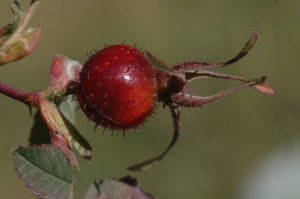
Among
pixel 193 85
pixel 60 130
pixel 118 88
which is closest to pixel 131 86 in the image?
pixel 118 88

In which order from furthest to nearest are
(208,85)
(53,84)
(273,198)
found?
(208,85), (273,198), (53,84)

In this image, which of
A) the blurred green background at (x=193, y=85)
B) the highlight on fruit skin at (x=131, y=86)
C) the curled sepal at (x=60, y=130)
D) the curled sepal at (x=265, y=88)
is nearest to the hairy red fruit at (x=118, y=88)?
the highlight on fruit skin at (x=131, y=86)

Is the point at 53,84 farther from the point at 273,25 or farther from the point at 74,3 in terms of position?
the point at 273,25

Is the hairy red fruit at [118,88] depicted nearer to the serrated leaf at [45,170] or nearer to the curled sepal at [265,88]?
the serrated leaf at [45,170]

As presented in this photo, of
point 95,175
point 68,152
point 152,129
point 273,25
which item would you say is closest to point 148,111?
point 68,152

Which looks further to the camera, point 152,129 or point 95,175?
point 152,129

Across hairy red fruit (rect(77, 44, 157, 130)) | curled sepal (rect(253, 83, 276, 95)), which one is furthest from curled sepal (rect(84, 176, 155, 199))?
curled sepal (rect(253, 83, 276, 95))
